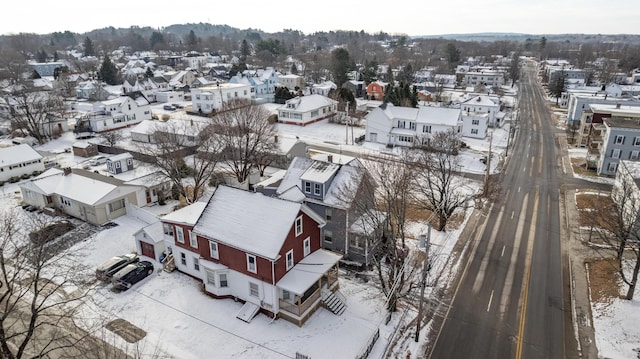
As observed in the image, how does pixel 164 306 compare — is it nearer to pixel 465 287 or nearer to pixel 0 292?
Result: pixel 0 292

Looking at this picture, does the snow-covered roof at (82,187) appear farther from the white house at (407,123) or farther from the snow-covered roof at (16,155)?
the white house at (407,123)

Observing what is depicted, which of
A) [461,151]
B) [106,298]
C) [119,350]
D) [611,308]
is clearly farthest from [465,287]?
[461,151]

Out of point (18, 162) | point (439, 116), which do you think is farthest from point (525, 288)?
point (18, 162)

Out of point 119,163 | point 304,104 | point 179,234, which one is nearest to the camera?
point 179,234

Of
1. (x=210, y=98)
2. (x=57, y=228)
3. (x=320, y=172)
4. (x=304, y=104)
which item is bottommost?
(x=57, y=228)

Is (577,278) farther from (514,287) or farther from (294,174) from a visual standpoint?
(294,174)

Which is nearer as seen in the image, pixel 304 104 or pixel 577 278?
pixel 577 278
